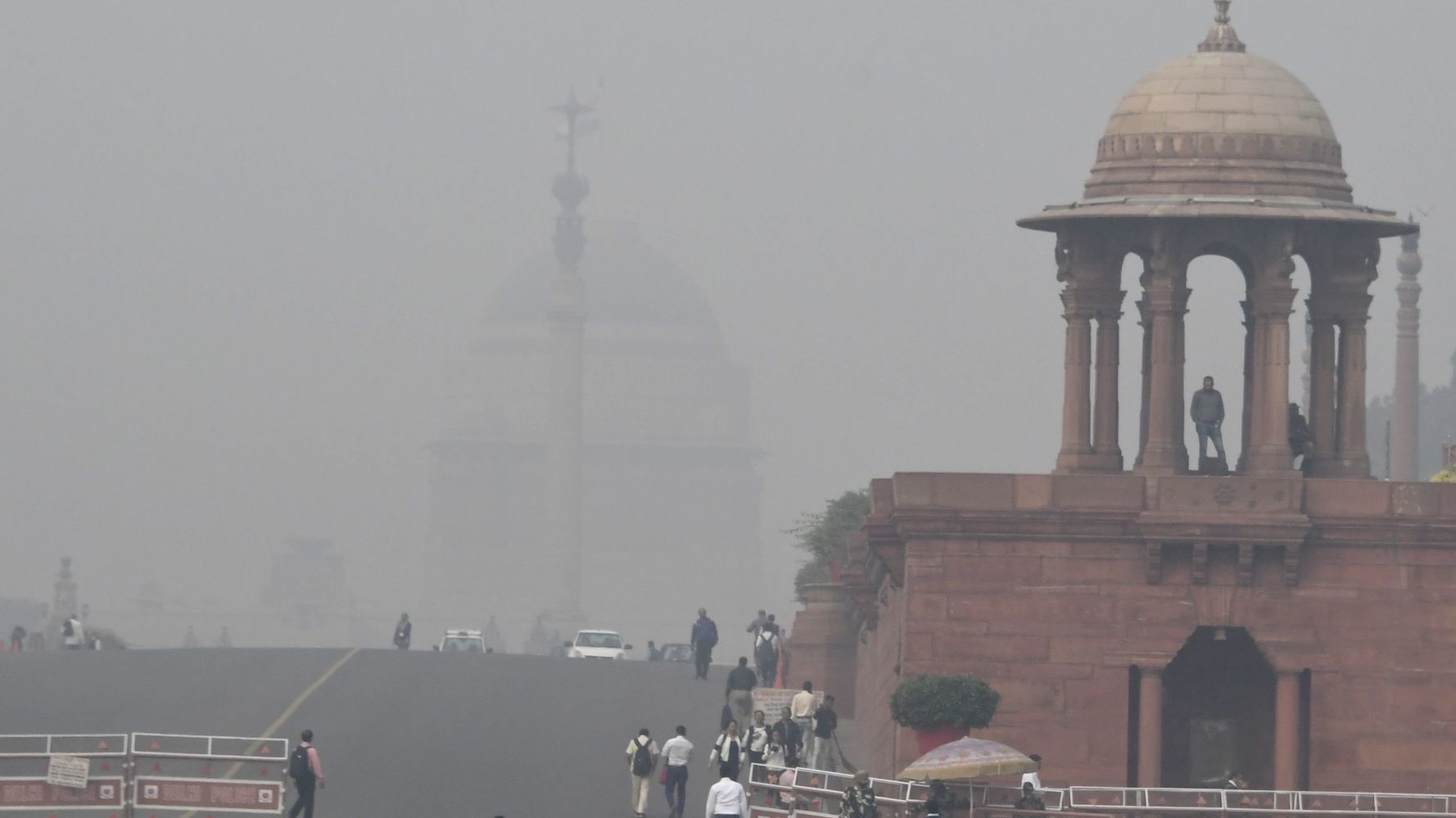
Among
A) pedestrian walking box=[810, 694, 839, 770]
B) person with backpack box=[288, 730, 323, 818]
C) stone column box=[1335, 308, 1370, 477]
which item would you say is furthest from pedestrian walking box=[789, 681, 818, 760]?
person with backpack box=[288, 730, 323, 818]

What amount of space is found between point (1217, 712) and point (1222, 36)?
9.28m

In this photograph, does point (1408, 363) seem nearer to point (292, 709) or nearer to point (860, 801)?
point (292, 709)

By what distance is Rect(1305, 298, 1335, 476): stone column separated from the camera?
136ft

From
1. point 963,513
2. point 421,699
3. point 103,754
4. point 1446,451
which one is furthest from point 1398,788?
point 1446,451

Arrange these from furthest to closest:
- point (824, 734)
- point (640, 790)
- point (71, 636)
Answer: point (71, 636), point (824, 734), point (640, 790)

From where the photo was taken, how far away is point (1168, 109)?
134 ft

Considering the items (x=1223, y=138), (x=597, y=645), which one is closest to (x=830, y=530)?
(x=597, y=645)

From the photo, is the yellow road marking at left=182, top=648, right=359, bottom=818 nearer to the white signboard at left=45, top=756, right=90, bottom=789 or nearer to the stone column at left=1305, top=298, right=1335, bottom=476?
the white signboard at left=45, top=756, right=90, bottom=789

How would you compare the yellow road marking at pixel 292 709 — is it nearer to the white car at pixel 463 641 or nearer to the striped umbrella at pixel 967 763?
the striped umbrella at pixel 967 763

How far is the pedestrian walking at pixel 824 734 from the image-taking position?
46.2 m

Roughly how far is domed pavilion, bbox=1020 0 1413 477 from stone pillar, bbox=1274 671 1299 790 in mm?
3153

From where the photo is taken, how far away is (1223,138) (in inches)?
1591

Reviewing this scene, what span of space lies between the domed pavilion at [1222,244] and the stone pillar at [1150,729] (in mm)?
3544

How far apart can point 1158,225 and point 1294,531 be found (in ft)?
16.3
